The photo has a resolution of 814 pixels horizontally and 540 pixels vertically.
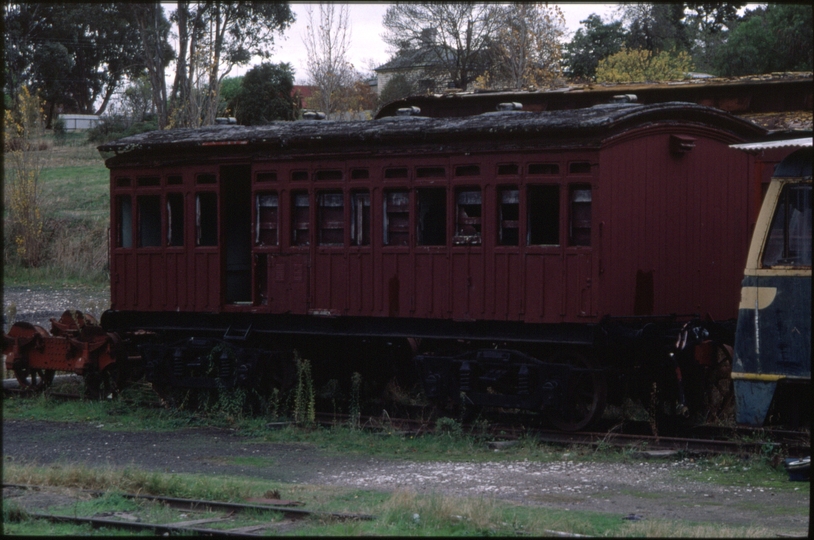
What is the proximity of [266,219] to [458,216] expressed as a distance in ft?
9.94

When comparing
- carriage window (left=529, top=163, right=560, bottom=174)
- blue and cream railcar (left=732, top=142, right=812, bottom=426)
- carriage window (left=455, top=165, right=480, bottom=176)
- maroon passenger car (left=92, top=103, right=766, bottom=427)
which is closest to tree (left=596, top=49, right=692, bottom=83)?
maroon passenger car (left=92, top=103, right=766, bottom=427)

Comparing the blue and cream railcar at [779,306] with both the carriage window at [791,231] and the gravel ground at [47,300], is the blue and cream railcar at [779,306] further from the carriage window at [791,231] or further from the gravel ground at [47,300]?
the gravel ground at [47,300]

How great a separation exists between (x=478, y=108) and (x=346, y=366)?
7471 mm

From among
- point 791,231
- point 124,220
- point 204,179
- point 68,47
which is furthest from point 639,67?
point 791,231

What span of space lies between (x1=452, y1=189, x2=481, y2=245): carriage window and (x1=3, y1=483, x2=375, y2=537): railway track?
16.2 ft

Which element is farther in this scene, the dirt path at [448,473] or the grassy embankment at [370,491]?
the dirt path at [448,473]

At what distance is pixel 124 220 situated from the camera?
15750 mm

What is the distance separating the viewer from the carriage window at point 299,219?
1394cm

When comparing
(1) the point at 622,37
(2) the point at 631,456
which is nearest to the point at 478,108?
(2) the point at 631,456

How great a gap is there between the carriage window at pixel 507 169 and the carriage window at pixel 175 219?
16.8 feet

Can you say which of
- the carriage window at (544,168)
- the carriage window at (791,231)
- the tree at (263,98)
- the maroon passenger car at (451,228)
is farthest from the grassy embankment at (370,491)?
the tree at (263,98)

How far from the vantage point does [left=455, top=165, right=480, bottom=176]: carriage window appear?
12.5 metres

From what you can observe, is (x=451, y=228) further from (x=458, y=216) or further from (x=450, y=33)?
(x=450, y=33)

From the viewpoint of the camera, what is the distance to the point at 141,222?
51.1ft
